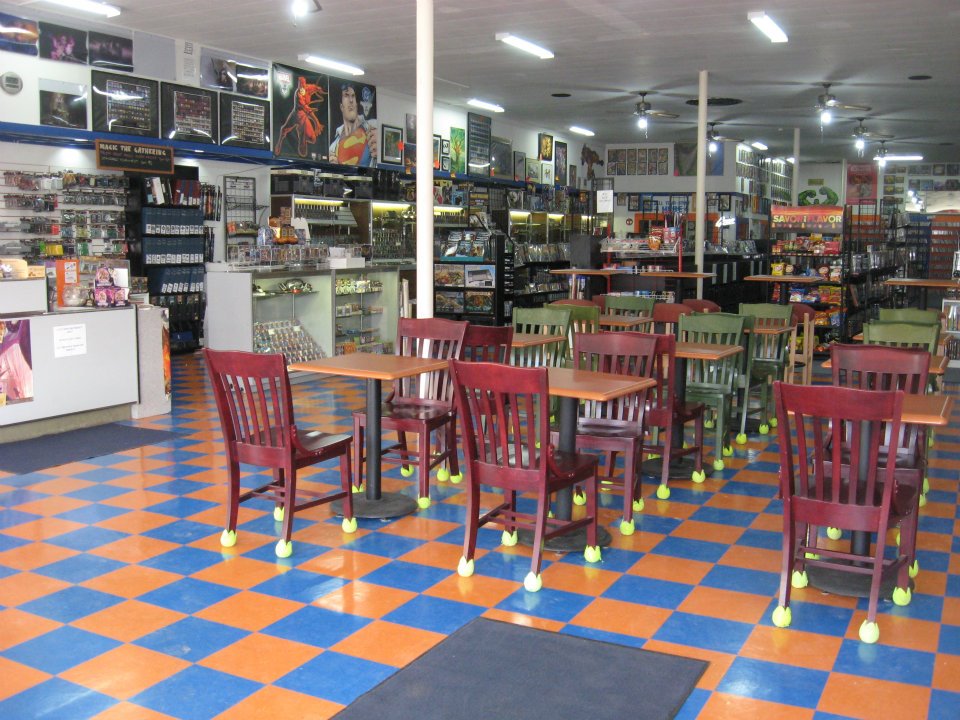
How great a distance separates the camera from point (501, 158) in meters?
17.4

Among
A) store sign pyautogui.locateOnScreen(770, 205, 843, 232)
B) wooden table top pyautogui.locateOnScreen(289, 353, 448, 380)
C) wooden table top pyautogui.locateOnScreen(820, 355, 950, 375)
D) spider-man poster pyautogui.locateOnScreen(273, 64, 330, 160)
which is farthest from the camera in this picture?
store sign pyautogui.locateOnScreen(770, 205, 843, 232)

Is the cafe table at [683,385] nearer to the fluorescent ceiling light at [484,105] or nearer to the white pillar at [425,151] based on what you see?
the white pillar at [425,151]

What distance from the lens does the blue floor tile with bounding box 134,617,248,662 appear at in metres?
3.68

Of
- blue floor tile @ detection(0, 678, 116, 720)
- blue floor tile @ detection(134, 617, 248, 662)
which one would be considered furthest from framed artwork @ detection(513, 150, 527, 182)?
blue floor tile @ detection(0, 678, 116, 720)

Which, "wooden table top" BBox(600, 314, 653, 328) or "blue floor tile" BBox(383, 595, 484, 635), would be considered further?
"wooden table top" BBox(600, 314, 653, 328)

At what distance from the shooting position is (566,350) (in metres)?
7.54

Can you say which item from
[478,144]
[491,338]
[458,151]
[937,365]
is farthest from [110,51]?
[937,365]

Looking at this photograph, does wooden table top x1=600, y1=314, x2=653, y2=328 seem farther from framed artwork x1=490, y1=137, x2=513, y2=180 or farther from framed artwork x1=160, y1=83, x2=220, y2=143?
framed artwork x1=490, y1=137, x2=513, y2=180

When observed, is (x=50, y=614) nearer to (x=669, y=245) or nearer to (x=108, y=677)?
(x=108, y=677)

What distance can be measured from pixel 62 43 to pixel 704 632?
8789 mm

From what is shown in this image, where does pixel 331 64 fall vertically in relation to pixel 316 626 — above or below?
above

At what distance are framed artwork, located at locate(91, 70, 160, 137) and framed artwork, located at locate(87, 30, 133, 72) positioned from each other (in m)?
0.10

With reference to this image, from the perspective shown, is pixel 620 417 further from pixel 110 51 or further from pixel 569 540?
pixel 110 51

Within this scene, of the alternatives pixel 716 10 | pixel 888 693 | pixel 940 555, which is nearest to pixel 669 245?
pixel 716 10
